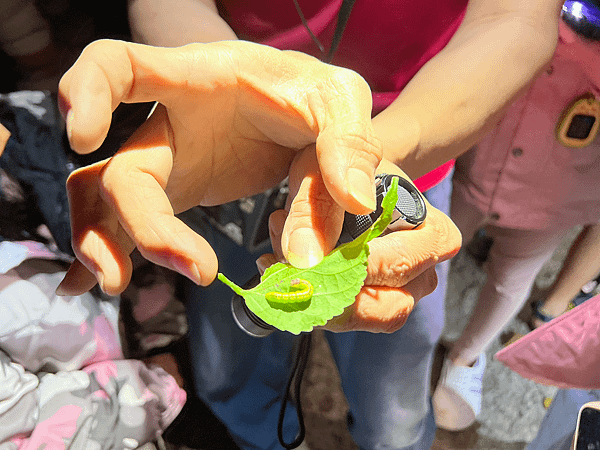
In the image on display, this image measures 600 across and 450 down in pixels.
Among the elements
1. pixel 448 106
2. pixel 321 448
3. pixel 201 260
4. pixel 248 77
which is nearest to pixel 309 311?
pixel 201 260

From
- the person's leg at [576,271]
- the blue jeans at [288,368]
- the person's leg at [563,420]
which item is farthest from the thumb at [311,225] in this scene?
the person's leg at [576,271]

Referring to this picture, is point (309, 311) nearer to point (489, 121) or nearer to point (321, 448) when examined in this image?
point (489, 121)

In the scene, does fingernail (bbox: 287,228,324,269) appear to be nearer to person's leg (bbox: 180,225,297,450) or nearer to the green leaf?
the green leaf

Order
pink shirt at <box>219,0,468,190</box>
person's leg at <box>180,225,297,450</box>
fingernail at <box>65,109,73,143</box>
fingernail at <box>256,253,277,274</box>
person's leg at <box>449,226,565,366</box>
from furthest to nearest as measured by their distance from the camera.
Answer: person's leg at <box>449,226,565,366</box>
person's leg at <box>180,225,297,450</box>
pink shirt at <box>219,0,468,190</box>
fingernail at <box>256,253,277,274</box>
fingernail at <box>65,109,73,143</box>

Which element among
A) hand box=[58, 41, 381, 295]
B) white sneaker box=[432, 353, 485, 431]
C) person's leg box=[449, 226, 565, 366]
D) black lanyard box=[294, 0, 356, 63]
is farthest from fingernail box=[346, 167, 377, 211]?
white sneaker box=[432, 353, 485, 431]

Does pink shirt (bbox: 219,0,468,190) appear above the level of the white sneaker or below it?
above

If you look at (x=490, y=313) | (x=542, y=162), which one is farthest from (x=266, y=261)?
(x=490, y=313)

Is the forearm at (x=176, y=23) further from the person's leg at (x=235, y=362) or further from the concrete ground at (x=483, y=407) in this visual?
the concrete ground at (x=483, y=407)
